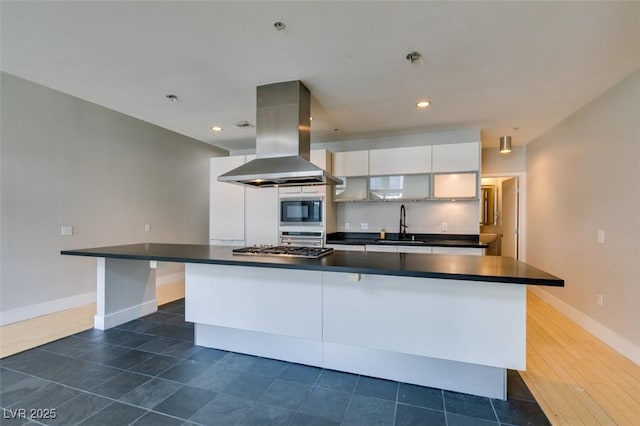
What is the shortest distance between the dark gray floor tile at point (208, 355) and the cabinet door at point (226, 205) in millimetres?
1979

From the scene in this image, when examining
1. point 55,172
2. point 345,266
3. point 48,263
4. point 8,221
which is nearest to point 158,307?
point 48,263

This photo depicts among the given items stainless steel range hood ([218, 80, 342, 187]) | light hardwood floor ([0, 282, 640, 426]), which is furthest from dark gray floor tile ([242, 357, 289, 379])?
light hardwood floor ([0, 282, 640, 426])

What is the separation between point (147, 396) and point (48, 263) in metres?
2.73

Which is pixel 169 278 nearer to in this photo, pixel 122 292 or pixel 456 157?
pixel 122 292

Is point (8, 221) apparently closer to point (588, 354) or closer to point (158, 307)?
point (158, 307)

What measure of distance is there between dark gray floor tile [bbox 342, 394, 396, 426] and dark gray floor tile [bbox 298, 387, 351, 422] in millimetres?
45

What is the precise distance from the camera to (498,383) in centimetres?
190

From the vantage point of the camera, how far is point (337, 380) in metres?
2.12

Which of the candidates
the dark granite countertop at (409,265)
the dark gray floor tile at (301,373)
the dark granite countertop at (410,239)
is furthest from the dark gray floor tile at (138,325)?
the dark granite countertop at (410,239)

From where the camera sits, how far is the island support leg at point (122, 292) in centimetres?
303

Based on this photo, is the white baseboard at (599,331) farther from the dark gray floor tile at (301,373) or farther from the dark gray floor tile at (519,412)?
the dark gray floor tile at (301,373)

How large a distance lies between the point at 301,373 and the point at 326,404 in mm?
417

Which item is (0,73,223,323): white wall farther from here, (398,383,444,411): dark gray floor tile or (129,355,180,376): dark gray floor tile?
(398,383,444,411): dark gray floor tile

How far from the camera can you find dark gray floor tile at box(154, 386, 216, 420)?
1767 mm
